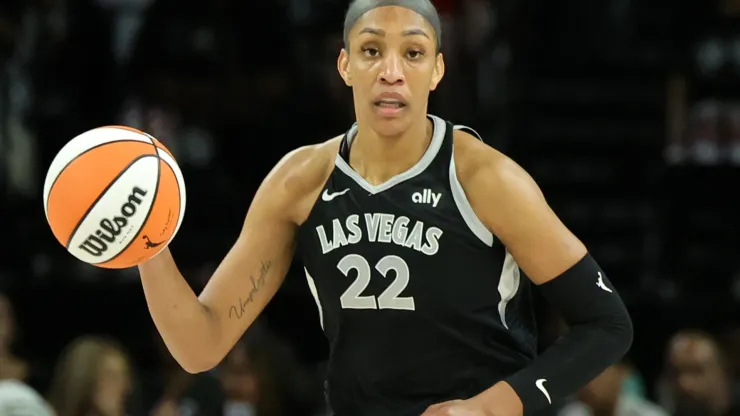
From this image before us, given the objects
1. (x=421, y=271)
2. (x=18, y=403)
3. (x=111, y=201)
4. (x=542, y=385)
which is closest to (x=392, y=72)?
(x=421, y=271)

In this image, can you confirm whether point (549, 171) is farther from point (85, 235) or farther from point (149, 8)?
point (85, 235)

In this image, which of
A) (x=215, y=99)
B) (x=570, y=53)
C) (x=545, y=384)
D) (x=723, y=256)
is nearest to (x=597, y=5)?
(x=570, y=53)

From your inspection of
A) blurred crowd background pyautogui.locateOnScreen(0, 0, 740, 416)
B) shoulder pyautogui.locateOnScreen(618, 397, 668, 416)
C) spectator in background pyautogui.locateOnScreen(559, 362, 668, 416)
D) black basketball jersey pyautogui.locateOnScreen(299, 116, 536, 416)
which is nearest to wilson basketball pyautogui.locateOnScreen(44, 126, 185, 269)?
black basketball jersey pyautogui.locateOnScreen(299, 116, 536, 416)

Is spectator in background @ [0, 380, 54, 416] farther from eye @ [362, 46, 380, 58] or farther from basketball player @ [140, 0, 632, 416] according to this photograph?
eye @ [362, 46, 380, 58]

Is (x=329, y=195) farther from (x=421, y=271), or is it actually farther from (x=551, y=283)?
(x=551, y=283)

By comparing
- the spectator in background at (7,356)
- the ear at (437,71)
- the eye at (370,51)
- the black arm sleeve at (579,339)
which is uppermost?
the eye at (370,51)

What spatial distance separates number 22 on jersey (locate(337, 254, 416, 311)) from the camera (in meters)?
4.23

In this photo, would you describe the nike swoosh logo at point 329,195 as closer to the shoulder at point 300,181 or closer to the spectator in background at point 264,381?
the shoulder at point 300,181

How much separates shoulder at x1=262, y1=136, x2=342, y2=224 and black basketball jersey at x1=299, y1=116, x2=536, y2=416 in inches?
4.8

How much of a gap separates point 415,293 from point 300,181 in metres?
0.56

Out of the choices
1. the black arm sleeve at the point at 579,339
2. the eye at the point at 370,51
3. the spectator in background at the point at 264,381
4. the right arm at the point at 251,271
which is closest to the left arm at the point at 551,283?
the black arm sleeve at the point at 579,339

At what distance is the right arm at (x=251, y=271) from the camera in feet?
14.3

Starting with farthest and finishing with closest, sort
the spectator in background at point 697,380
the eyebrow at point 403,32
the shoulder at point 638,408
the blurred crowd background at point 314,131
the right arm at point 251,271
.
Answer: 1. the blurred crowd background at point 314,131
2. the shoulder at point 638,408
3. the spectator in background at point 697,380
4. the right arm at point 251,271
5. the eyebrow at point 403,32

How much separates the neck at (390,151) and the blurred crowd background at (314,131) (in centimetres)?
408
